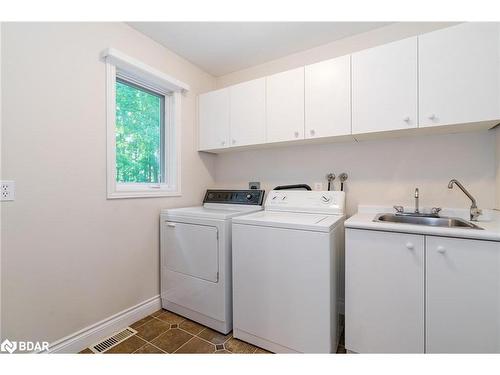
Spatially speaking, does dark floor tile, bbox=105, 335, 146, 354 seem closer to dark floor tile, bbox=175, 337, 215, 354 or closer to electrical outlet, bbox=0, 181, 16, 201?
dark floor tile, bbox=175, 337, 215, 354

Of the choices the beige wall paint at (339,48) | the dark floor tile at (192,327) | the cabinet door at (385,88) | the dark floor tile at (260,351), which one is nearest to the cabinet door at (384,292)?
the dark floor tile at (260,351)

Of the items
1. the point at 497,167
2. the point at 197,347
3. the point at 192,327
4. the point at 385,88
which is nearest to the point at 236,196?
the point at 192,327

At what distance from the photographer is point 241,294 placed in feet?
5.46

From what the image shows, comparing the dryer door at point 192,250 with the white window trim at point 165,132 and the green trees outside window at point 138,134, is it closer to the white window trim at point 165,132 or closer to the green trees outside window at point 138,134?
the white window trim at point 165,132

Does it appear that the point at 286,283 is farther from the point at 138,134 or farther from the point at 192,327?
the point at 138,134

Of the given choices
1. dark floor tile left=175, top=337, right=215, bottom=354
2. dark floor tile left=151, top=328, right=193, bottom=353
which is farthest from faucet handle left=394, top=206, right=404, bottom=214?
dark floor tile left=151, top=328, right=193, bottom=353

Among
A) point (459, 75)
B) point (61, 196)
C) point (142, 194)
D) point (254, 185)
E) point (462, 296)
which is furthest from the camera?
point (254, 185)

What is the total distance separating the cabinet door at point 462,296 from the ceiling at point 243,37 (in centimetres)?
180

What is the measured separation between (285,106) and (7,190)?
192cm

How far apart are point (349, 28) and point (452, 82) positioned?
0.96 meters

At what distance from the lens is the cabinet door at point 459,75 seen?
1330mm

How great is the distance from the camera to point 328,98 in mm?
1804
